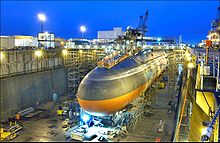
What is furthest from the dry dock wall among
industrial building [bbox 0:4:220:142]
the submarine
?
the submarine

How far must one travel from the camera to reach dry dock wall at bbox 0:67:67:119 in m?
32.2

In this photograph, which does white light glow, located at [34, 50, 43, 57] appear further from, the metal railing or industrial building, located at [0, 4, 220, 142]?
industrial building, located at [0, 4, 220, 142]

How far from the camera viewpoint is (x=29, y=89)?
36500mm

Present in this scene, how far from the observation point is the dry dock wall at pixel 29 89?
32.2 m

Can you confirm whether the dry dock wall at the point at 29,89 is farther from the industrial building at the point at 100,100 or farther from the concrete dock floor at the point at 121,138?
the concrete dock floor at the point at 121,138

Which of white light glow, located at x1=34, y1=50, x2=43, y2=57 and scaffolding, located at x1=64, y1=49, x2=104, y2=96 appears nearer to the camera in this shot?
white light glow, located at x1=34, y1=50, x2=43, y2=57

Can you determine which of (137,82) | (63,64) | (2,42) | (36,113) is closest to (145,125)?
(137,82)

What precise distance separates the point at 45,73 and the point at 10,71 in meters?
7.68

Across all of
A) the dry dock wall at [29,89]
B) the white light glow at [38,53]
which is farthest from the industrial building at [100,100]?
the white light glow at [38,53]

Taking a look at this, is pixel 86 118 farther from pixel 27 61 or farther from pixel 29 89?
pixel 27 61

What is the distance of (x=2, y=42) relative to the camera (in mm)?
41031

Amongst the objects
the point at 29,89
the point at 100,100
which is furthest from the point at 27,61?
the point at 100,100

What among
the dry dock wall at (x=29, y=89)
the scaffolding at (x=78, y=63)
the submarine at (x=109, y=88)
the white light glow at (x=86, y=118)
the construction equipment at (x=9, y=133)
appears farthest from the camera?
the scaffolding at (x=78, y=63)

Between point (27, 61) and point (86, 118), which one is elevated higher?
point (27, 61)
